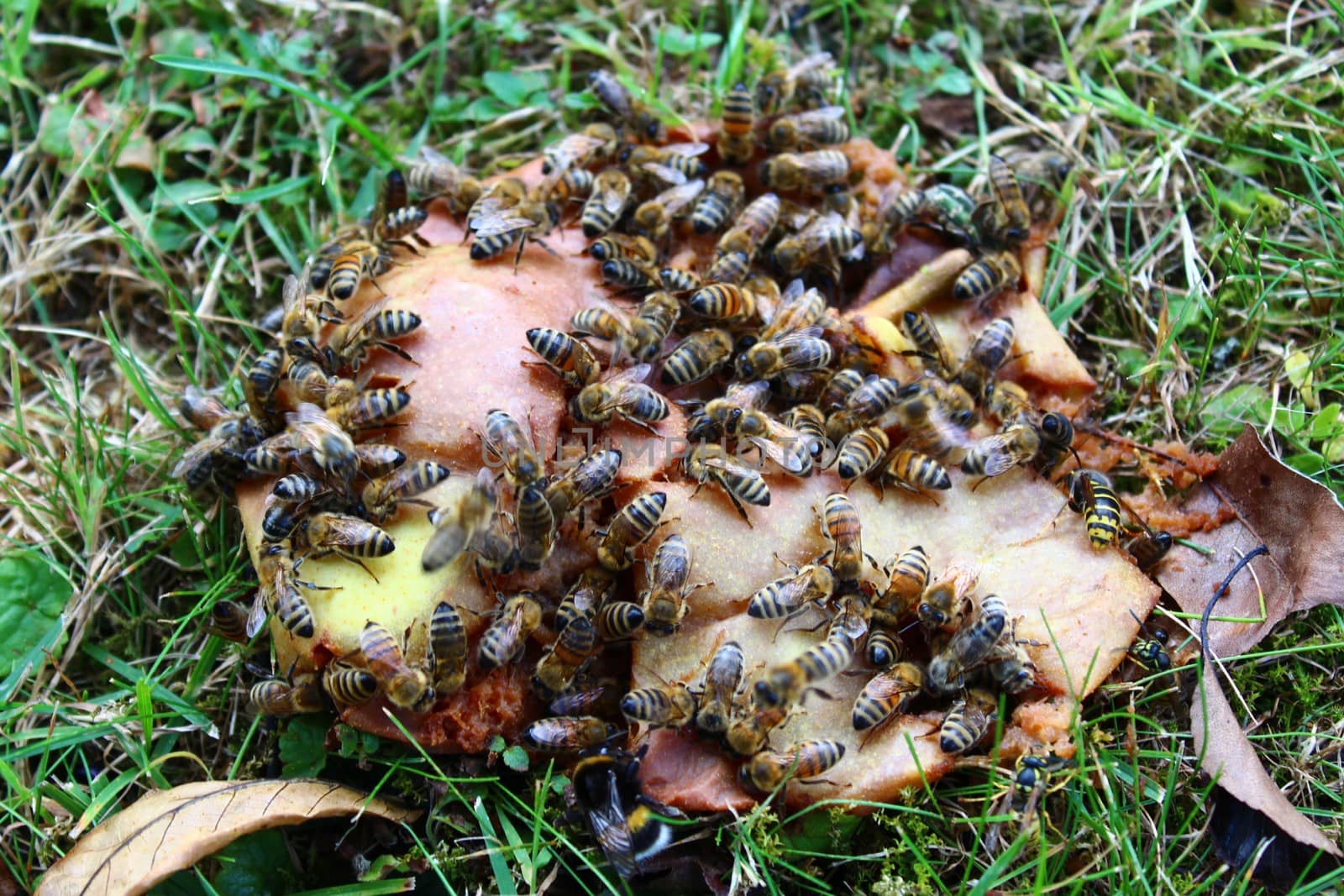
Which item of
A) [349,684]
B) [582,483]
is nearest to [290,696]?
[349,684]

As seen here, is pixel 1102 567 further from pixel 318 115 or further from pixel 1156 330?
pixel 318 115

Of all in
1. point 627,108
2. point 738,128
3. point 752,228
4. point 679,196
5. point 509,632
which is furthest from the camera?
point 627,108

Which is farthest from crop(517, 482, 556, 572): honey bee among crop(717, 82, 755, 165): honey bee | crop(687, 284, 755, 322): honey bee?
crop(717, 82, 755, 165): honey bee

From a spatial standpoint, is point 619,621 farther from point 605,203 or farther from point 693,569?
point 605,203

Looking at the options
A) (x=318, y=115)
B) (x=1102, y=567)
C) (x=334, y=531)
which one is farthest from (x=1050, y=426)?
A: (x=318, y=115)

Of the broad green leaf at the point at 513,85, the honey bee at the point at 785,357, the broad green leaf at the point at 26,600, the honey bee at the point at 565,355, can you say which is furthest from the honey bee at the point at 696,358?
the broad green leaf at the point at 26,600

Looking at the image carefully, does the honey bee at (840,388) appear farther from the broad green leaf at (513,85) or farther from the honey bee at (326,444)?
the broad green leaf at (513,85)
